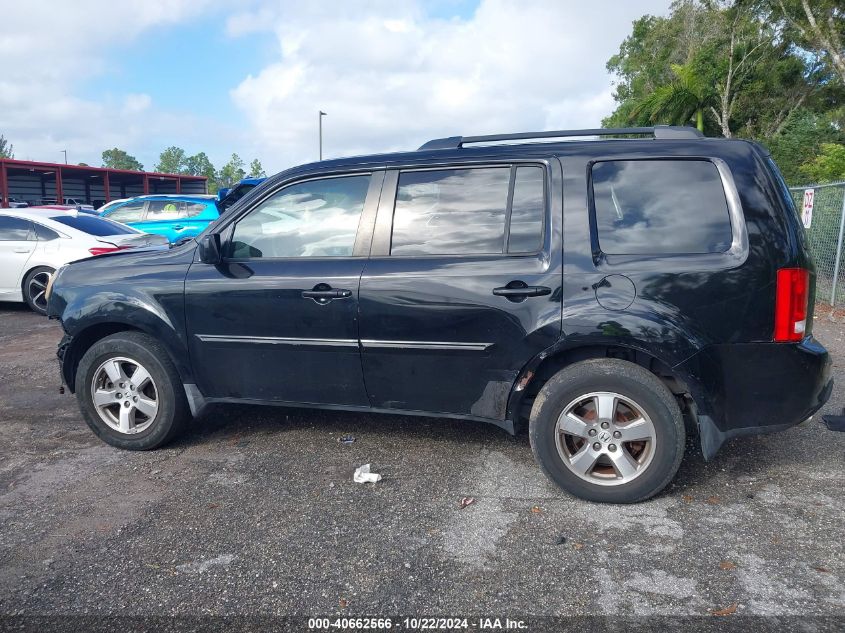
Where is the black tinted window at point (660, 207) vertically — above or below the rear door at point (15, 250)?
above

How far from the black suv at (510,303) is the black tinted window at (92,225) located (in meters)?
6.36

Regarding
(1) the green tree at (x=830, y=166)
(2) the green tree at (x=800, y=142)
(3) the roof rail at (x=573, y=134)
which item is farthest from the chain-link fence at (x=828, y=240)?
(2) the green tree at (x=800, y=142)

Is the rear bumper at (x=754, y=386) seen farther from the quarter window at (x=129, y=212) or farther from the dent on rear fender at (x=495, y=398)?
the quarter window at (x=129, y=212)

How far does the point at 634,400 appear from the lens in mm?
3469

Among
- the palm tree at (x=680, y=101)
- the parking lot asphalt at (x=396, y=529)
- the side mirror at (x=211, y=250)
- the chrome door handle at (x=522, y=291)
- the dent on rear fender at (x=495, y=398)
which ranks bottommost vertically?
the parking lot asphalt at (x=396, y=529)

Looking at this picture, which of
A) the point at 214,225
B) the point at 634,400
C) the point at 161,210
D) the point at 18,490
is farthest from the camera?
the point at 161,210

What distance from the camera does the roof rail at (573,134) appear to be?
364 cm

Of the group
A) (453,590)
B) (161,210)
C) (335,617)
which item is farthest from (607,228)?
(161,210)

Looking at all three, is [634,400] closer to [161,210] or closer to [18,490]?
[18,490]

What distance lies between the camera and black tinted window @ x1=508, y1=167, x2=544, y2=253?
366 centimetres

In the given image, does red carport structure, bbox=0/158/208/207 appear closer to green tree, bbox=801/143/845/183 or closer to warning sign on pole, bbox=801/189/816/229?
warning sign on pole, bbox=801/189/816/229

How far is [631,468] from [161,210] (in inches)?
535

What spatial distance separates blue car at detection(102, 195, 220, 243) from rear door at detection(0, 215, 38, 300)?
13.1 feet

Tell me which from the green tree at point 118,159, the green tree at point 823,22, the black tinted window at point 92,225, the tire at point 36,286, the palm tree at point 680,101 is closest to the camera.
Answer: the tire at point 36,286
